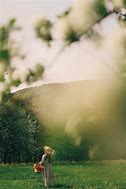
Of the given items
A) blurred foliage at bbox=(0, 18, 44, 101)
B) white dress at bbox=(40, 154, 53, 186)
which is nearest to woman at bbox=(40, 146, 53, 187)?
white dress at bbox=(40, 154, 53, 186)

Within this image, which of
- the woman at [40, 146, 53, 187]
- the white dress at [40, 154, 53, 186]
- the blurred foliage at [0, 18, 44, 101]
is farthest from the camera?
the white dress at [40, 154, 53, 186]

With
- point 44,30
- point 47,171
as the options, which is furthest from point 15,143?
point 44,30

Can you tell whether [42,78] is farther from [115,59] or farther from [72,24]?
[115,59]

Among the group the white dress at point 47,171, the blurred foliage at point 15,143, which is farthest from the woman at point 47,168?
the blurred foliage at point 15,143

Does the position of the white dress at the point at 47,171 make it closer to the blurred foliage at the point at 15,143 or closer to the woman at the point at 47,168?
the woman at the point at 47,168

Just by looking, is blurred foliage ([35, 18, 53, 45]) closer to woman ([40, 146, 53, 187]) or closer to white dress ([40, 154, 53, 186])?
woman ([40, 146, 53, 187])

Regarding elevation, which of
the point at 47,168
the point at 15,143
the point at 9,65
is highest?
the point at 9,65

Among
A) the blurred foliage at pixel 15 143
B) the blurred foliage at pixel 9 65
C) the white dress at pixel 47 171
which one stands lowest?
the blurred foliage at pixel 15 143

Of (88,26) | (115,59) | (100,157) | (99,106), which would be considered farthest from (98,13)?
(100,157)

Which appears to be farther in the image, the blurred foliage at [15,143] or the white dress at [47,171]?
the blurred foliage at [15,143]

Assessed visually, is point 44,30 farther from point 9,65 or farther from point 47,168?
point 47,168

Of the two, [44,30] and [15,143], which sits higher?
[44,30]

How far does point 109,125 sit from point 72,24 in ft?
1.20

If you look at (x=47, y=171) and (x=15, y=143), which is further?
(x=15, y=143)
